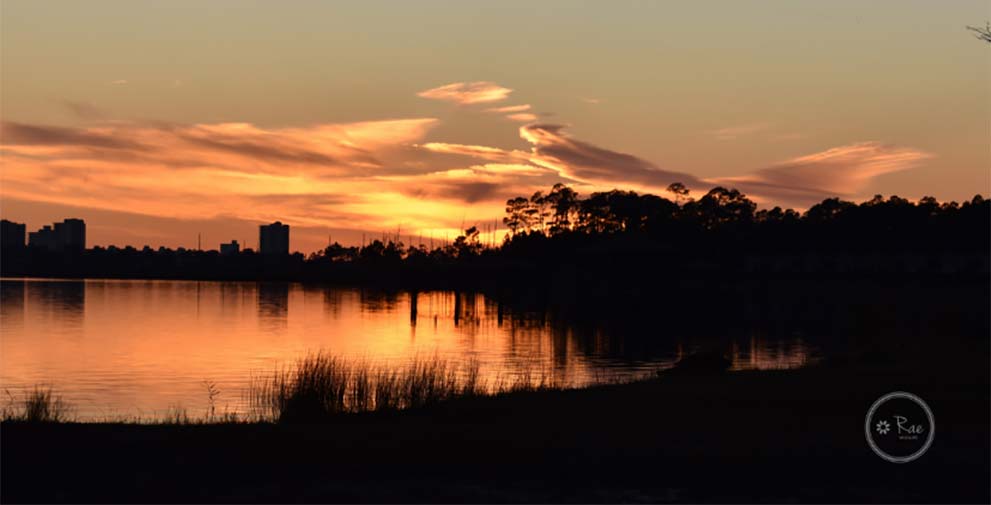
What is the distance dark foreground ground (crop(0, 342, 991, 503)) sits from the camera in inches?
469

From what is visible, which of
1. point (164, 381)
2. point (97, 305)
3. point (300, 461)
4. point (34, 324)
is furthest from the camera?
point (97, 305)

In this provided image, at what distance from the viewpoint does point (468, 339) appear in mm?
69875

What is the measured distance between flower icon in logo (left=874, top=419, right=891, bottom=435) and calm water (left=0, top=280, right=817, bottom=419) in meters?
21.7

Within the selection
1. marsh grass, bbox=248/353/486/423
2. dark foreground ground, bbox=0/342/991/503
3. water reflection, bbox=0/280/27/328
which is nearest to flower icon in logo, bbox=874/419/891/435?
dark foreground ground, bbox=0/342/991/503

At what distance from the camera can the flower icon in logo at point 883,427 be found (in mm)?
15569

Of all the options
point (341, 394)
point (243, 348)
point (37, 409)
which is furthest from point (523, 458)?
point (243, 348)

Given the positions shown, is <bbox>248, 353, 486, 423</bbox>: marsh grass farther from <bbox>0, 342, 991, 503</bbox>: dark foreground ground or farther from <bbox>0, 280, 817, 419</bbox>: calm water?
<bbox>0, 280, 817, 419</bbox>: calm water

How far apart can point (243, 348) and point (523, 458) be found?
5006 cm

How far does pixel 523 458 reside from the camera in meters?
14.1

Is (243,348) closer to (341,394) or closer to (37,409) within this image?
(341,394)

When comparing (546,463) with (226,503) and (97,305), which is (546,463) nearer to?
(226,503)

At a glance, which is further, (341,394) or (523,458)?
(341,394)

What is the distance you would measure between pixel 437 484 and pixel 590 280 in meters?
131

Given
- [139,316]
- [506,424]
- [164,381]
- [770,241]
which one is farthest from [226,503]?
[770,241]
